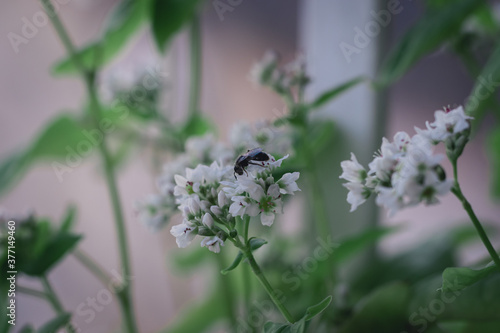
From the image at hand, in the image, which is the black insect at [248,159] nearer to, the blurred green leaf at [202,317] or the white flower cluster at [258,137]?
the white flower cluster at [258,137]

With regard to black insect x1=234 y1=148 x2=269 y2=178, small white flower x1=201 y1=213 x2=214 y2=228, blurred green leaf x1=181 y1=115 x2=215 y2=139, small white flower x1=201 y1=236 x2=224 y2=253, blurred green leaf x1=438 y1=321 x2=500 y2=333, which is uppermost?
blurred green leaf x1=181 y1=115 x2=215 y2=139

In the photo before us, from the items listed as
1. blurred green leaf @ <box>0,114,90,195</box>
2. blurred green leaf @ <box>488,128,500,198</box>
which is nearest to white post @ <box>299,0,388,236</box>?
blurred green leaf @ <box>488,128,500,198</box>

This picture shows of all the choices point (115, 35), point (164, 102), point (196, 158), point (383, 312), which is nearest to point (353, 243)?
point (383, 312)

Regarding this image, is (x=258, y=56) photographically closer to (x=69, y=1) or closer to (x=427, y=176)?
(x=69, y=1)

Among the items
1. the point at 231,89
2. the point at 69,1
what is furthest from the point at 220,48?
the point at 69,1

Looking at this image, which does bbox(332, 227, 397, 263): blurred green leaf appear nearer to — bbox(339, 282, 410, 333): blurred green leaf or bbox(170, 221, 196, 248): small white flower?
bbox(339, 282, 410, 333): blurred green leaf

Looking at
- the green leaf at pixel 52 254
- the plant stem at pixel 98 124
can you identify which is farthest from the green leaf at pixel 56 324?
the plant stem at pixel 98 124
